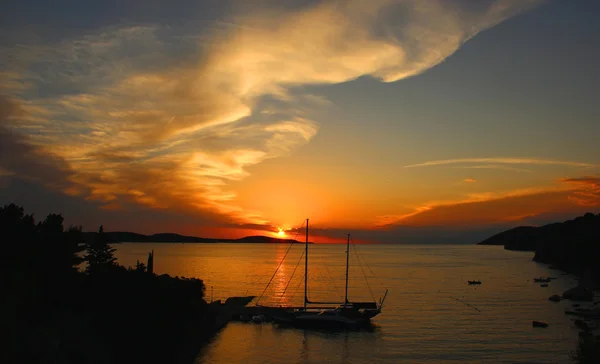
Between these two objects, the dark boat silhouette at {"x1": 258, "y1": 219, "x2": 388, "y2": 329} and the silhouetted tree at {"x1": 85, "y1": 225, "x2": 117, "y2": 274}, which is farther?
the dark boat silhouette at {"x1": 258, "y1": 219, "x2": 388, "y2": 329}

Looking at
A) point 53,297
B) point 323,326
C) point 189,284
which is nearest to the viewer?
point 53,297

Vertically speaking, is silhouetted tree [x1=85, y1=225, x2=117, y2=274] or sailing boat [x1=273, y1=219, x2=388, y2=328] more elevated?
silhouetted tree [x1=85, y1=225, x2=117, y2=274]

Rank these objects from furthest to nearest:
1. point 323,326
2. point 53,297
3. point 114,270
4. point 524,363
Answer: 1. point 323,326
2. point 524,363
3. point 114,270
4. point 53,297

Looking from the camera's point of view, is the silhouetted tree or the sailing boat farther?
the sailing boat

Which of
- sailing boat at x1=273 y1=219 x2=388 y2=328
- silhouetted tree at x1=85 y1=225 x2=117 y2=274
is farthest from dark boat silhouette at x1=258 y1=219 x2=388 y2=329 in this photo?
silhouetted tree at x1=85 y1=225 x2=117 y2=274

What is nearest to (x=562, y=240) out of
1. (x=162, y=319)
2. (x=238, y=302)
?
(x=238, y=302)

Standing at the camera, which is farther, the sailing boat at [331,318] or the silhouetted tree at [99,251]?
the sailing boat at [331,318]

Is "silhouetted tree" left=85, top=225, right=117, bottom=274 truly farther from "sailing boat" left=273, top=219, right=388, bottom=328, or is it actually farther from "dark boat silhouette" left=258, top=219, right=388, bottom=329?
"sailing boat" left=273, top=219, right=388, bottom=328

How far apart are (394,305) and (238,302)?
29730 mm

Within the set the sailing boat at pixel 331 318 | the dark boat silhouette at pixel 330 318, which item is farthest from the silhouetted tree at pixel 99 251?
the sailing boat at pixel 331 318

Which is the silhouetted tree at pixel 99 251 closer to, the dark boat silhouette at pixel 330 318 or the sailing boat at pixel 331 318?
the dark boat silhouette at pixel 330 318

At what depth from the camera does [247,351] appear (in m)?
56.1

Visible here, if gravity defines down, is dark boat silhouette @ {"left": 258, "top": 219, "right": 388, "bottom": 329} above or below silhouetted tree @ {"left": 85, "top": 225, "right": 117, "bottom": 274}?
below

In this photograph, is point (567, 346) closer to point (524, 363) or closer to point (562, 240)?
point (524, 363)
